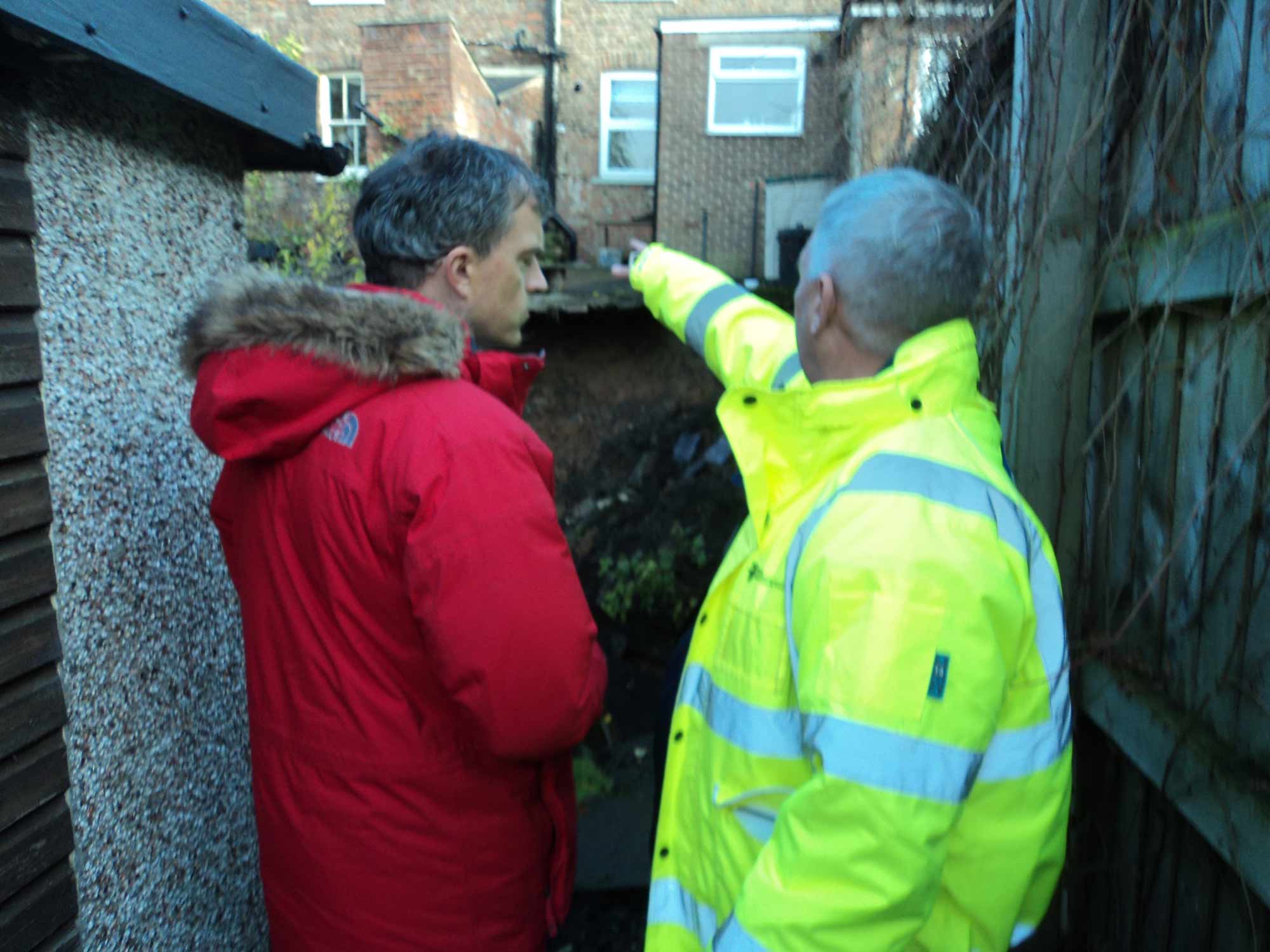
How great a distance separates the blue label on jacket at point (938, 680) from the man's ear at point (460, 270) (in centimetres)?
111

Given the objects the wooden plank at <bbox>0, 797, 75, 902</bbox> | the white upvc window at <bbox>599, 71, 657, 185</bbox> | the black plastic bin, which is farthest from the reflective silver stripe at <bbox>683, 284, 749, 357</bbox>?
the white upvc window at <bbox>599, 71, 657, 185</bbox>

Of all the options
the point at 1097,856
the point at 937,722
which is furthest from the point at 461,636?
the point at 1097,856

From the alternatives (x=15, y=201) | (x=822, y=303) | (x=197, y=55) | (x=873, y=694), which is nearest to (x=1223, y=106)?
(x=822, y=303)

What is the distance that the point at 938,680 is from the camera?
3.44 ft

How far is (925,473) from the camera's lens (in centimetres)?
116

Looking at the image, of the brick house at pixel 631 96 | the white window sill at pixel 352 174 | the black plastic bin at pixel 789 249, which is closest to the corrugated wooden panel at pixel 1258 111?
the brick house at pixel 631 96

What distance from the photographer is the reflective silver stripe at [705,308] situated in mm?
2049

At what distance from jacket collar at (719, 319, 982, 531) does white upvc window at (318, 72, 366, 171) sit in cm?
1202

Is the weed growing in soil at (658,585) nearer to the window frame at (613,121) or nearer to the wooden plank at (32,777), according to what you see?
the wooden plank at (32,777)

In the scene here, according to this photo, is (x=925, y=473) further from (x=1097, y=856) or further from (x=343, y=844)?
(x=1097, y=856)

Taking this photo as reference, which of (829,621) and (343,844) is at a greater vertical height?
(829,621)

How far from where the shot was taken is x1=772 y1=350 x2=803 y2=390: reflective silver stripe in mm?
1813

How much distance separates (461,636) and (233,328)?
64 centimetres

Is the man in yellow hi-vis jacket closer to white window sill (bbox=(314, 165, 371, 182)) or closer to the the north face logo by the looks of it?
the the north face logo
